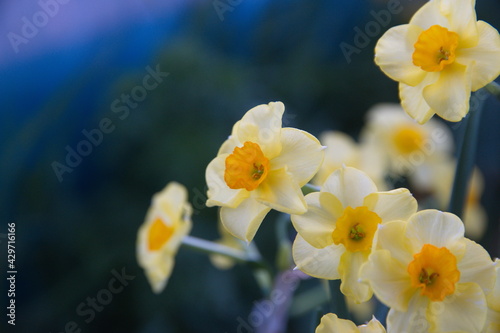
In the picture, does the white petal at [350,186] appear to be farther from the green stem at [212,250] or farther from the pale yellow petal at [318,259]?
the green stem at [212,250]

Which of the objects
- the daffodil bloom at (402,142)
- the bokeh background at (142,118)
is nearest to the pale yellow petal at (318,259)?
the daffodil bloom at (402,142)

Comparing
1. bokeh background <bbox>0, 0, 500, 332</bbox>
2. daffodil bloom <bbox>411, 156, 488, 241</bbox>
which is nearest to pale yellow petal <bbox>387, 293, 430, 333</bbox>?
daffodil bloom <bbox>411, 156, 488, 241</bbox>

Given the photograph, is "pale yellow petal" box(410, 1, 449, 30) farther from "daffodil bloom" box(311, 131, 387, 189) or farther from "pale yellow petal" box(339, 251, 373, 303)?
"daffodil bloom" box(311, 131, 387, 189)

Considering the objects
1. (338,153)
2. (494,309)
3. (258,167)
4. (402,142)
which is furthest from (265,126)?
(402,142)

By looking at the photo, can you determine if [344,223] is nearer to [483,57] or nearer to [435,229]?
[435,229]

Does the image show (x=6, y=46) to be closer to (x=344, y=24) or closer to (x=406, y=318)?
(x=344, y=24)

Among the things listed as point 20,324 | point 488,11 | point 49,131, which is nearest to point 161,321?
point 20,324
